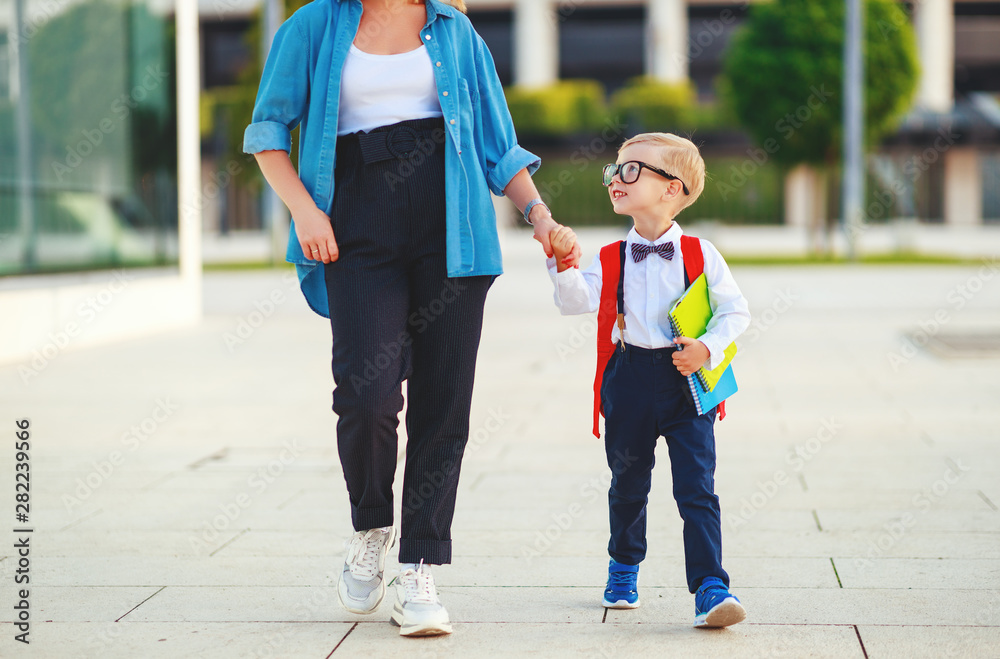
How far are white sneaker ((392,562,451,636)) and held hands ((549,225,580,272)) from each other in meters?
0.86

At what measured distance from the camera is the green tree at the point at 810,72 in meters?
24.8

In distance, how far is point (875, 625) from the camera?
10.2 feet

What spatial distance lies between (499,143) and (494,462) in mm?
2673

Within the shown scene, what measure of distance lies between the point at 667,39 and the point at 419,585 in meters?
45.7

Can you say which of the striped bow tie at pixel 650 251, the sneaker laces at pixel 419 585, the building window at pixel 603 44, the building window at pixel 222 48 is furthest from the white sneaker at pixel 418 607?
the building window at pixel 222 48

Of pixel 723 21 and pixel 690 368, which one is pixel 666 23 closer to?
pixel 723 21

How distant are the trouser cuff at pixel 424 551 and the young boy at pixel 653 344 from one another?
1.58 feet

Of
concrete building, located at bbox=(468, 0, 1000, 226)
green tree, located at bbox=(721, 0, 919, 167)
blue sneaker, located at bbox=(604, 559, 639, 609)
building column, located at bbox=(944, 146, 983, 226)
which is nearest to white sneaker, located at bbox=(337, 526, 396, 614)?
blue sneaker, located at bbox=(604, 559, 639, 609)

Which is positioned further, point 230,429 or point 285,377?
point 285,377

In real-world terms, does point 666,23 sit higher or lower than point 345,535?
higher

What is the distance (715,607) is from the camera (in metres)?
2.99

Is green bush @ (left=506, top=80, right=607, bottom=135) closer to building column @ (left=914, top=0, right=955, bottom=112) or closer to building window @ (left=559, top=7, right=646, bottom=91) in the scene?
building window @ (left=559, top=7, right=646, bottom=91)

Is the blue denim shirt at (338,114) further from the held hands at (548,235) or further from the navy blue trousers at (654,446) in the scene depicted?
the navy blue trousers at (654,446)

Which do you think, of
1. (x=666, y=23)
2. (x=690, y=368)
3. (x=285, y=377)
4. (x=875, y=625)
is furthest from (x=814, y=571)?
(x=666, y=23)
